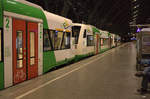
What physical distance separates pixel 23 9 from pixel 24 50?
4.89 feet

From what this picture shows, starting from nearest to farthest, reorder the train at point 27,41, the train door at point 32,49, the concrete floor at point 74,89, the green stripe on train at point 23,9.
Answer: the concrete floor at point 74,89 → the train at point 27,41 → the green stripe on train at point 23,9 → the train door at point 32,49

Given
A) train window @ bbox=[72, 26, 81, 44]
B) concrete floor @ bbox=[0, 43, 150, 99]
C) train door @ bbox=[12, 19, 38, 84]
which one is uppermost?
train window @ bbox=[72, 26, 81, 44]

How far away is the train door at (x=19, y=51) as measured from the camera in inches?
333

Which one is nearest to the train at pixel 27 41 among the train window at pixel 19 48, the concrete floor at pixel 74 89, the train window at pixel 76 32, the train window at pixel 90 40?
the train window at pixel 19 48

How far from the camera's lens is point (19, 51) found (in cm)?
882

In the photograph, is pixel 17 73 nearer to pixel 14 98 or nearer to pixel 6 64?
pixel 6 64

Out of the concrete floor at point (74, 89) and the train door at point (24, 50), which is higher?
the train door at point (24, 50)

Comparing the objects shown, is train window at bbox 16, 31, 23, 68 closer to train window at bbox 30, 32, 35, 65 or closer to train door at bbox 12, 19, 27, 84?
train door at bbox 12, 19, 27, 84

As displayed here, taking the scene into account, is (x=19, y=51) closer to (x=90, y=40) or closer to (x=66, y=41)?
(x=66, y=41)

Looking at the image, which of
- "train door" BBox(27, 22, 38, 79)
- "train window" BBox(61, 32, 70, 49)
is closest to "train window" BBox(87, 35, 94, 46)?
"train window" BBox(61, 32, 70, 49)

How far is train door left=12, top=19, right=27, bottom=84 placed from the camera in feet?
27.7

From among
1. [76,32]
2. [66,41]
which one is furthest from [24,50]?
[76,32]

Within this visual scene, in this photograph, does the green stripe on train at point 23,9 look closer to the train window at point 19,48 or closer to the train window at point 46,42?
the train window at point 46,42

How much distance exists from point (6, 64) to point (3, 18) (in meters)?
1.44
